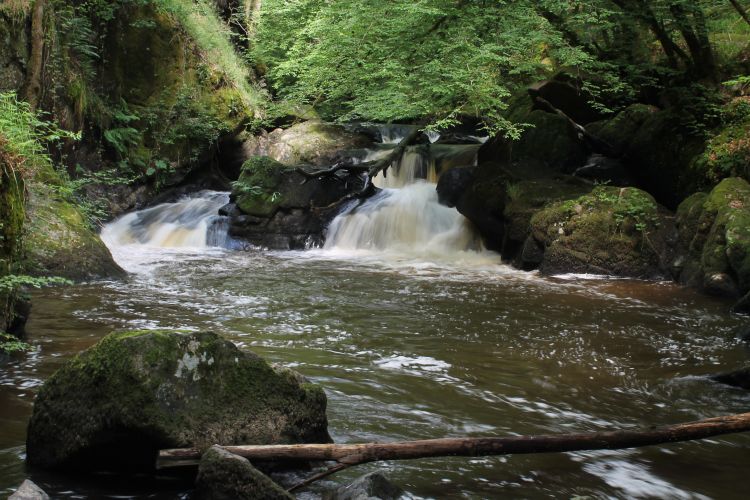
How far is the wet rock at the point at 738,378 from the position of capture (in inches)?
211

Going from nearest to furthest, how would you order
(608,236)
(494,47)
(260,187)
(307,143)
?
(494,47) < (608,236) < (260,187) < (307,143)

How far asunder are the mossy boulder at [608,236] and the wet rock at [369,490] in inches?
337

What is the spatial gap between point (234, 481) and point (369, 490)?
0.66 metres

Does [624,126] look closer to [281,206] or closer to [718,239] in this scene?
[718,239]

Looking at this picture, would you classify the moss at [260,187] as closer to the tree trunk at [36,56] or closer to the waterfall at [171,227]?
the waterfall at [171,227]

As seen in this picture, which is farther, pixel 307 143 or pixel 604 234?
pixel 307 143

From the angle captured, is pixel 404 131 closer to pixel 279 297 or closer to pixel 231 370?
pixel 279 297

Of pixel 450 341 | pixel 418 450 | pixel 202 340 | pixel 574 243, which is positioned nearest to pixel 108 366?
pixel 202 340

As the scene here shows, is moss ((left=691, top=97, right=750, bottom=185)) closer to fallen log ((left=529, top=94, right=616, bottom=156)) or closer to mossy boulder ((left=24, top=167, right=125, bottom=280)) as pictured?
fallen log ((left=529, top=94, right=616, bottom=156))

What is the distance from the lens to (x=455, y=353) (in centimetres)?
650

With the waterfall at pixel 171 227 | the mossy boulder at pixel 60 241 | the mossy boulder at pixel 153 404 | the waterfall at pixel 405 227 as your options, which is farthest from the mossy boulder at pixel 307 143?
the mossy boulder at pixel 153 404

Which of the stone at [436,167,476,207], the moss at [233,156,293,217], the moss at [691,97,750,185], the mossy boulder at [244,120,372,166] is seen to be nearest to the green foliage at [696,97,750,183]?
the moss at [691,97,750,185]

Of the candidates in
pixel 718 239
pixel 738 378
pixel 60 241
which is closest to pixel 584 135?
pixel 718 239

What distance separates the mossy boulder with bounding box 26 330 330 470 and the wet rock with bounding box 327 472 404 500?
0.64 metres
